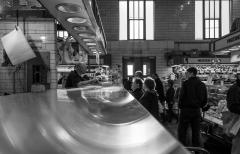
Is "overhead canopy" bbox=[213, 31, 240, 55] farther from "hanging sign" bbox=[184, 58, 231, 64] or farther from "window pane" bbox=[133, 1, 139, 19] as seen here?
"window pane" bbox=[133, 1, 139, 19]

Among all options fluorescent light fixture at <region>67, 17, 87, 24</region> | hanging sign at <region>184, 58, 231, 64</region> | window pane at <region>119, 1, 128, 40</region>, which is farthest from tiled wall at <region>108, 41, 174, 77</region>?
fluorescent light fixture at <region>67, 17, 87, 24</region>

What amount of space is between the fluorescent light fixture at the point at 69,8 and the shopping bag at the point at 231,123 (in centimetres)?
287

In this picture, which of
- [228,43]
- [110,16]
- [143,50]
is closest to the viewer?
[228,43]

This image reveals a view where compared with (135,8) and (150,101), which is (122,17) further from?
(150,101)

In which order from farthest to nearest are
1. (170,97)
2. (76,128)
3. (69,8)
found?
(170,97) < (69,8) < (76,128)

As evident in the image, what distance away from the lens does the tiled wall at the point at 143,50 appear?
1803 cm

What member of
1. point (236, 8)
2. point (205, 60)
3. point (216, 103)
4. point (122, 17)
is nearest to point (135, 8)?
point (122, 17)

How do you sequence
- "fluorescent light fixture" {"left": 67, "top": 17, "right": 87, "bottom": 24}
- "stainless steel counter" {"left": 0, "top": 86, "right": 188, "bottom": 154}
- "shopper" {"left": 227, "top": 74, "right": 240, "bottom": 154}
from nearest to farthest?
"stainless steel counter" {"left": 0, "top": 86, "right": 188, "bottom": 154}, "shopper" {"left": 227, "top": 74, "right": 240, "bottom": 154}, "fluorescent light fixture" {"left": 67, "top": 17, "right": 87, "bottom": 24}

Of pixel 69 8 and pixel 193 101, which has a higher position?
pixel 69 8

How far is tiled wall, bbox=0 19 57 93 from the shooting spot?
19.4 ft

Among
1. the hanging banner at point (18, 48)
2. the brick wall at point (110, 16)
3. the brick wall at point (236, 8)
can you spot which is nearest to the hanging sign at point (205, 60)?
the brick wall at point (236, 8)

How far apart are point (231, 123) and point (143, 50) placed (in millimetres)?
13522

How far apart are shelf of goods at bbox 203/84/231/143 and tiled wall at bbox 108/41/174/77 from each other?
10.00 metres

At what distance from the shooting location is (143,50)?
60.0ft
